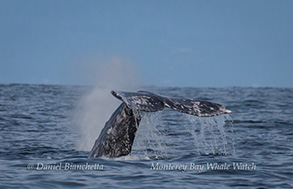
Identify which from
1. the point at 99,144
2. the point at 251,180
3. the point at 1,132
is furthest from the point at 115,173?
the point at 1,132

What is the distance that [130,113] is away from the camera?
8016 millimetres

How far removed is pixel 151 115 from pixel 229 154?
2.67 meters

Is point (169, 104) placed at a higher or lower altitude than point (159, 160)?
higher

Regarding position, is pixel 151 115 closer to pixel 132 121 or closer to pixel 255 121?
pixel 132 121

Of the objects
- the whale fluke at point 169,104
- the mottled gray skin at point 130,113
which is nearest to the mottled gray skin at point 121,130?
the mottled gray skin at point 130,113

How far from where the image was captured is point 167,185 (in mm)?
7047

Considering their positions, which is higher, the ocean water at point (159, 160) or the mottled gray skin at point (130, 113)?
the mottled gray skin at point (130, 113)

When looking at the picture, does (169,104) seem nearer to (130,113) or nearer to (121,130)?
(130,113)

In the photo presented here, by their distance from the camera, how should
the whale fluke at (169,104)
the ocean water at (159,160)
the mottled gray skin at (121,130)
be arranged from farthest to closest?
1. the mottled gray skin at (121,130)
2. the ocean water at (159,160)
3. the whale fluke at (169,104)

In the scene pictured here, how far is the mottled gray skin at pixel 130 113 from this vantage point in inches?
288

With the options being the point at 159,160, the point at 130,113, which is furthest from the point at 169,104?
the point at 159,160

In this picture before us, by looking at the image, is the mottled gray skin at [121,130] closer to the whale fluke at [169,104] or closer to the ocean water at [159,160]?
the ocean water at [159,160]

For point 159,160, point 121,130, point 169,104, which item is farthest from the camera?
point 159,160

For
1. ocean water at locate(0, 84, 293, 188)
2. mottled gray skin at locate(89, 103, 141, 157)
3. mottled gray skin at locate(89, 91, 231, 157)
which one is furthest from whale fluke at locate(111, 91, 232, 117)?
mottled gray skin at locate(89, 103, 141, 157)
